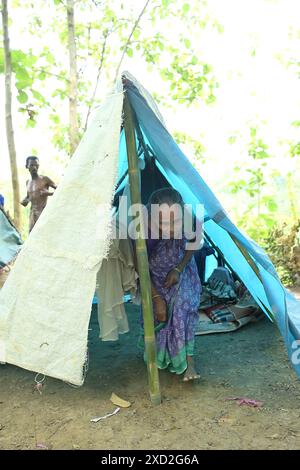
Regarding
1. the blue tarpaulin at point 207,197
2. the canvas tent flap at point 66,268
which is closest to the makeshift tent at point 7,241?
the canvas tent flap at point 66,268

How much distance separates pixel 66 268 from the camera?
258cm

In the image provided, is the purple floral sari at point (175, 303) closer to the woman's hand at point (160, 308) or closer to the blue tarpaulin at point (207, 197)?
the woman's hand at point (160, 308)

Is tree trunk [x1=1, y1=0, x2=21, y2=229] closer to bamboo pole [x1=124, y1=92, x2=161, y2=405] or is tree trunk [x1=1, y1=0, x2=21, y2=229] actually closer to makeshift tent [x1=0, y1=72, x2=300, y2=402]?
makeshift tent [x1=0, y1=72, x2=300, y2=402]

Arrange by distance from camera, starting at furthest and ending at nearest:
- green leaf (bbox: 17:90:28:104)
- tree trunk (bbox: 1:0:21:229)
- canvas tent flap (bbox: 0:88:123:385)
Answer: green leaf (bbox: 17:90:28:104)
tree trunk (bbox: 1:0:21:229)
canvas tent flap (bbox: 0:88:123:385)

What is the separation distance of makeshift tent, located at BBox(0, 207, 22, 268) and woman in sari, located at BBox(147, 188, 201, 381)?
1.76 metres

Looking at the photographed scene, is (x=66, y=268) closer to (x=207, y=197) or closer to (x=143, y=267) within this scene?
(x=143, y=267)

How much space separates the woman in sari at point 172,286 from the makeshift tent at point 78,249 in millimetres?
252

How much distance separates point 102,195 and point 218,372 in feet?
5.26

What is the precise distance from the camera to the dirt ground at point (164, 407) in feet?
7.56

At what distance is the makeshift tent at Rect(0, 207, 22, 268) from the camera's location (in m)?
4.17

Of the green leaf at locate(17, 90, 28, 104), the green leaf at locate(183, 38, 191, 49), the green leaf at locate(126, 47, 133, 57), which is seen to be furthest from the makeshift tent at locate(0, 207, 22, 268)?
the green leaf at locate(183, 38, 191, 49)

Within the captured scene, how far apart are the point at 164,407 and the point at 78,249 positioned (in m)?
1.12

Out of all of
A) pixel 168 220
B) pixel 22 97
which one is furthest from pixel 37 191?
pixel 168 220

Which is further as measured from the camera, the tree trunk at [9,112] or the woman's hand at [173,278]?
the tree trunk at [9,112]
